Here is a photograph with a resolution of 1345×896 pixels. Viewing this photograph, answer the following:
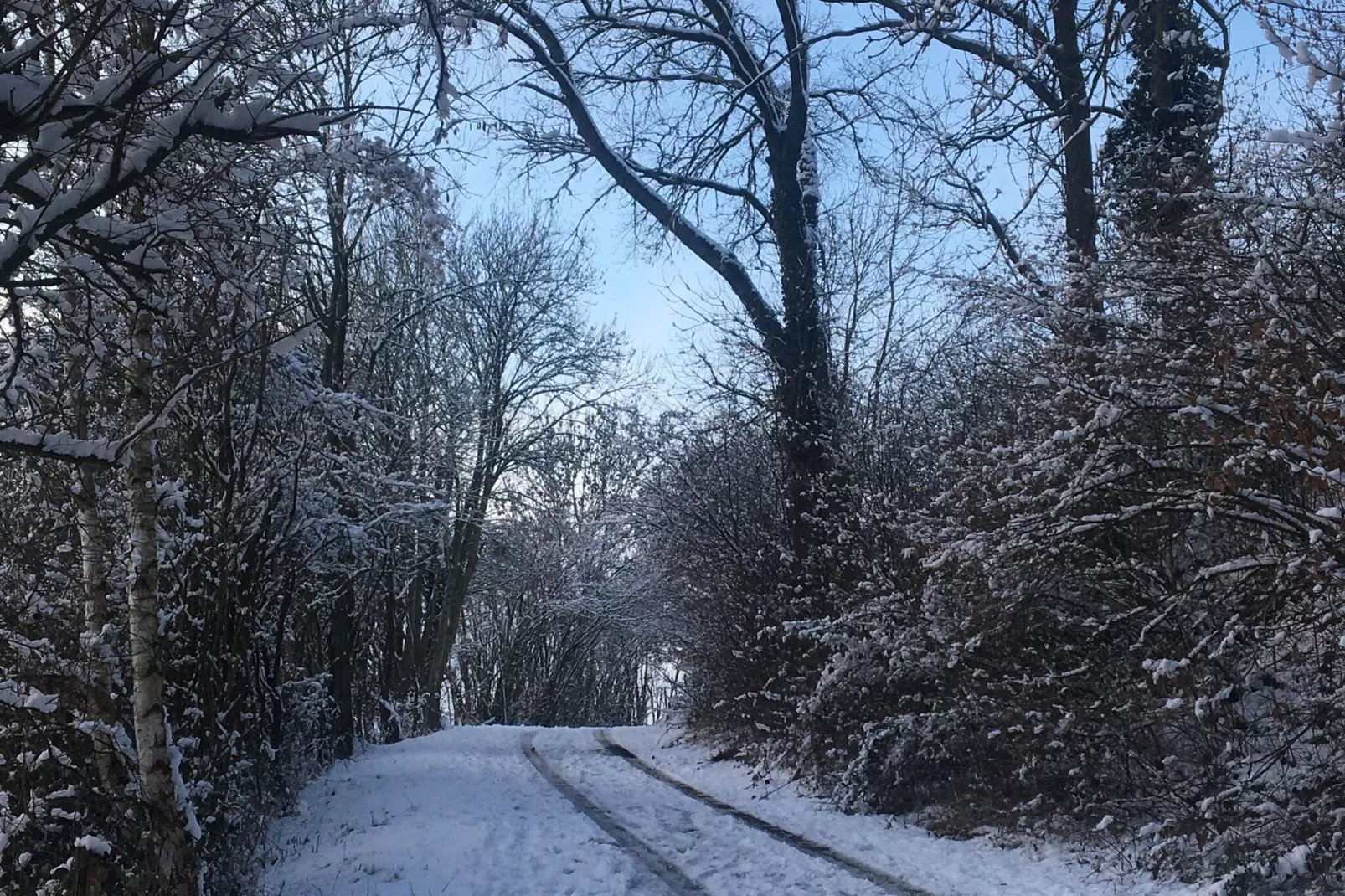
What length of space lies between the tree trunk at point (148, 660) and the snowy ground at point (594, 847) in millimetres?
1506

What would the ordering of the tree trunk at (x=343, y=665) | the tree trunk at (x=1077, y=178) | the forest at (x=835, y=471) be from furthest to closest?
the tree trunk at (x=343, y=665)
the tree trunk at (x=1077, y=178)
the forest at (x=835, y=471)

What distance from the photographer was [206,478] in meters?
8.37

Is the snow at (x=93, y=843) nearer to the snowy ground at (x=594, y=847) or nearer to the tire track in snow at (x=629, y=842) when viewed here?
the snowy ground at (x=594, y=847)

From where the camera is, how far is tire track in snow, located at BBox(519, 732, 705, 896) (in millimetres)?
7391

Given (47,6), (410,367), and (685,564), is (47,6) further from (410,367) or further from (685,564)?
(410,367)

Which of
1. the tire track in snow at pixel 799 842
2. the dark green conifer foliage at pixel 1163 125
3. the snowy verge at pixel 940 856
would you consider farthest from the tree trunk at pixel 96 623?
the dark green conifer foliage at pixel 1163 125

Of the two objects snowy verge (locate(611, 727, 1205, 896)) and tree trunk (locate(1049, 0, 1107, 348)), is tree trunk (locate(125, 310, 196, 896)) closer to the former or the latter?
snowy verge (locate(611, 727, 1205, 896))

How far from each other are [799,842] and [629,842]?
60.1 inches

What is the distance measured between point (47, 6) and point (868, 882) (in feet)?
23.3

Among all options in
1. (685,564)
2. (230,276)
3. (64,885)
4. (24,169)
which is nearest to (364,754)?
(685,564)

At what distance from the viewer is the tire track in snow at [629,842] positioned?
24.2ft

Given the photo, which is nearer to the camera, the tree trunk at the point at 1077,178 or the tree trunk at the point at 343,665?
the tree trunk at the point at 1077,178

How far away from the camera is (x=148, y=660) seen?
638 centimetres

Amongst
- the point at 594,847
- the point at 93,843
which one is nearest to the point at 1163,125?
the point at 594,847
